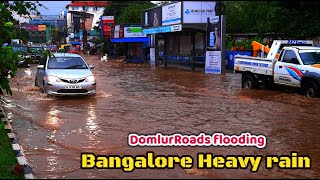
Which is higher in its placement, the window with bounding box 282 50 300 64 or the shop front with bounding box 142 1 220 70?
the shop front with bounding box 142 1 220 70

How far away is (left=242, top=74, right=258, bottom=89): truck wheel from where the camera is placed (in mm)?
16703

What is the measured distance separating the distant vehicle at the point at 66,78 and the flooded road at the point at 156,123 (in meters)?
0.35

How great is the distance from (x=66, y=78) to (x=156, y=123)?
492cm

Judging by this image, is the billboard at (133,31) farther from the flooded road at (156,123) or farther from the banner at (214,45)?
the flooded road at (156,123)

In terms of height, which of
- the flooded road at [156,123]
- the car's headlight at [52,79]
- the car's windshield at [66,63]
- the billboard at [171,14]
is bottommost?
the flooded road at [156,123]

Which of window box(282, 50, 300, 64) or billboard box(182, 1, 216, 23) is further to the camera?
billboard box(182, 1, 216, 23)

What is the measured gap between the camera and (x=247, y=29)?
35125 millimetres

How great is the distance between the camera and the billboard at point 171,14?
1091 inches

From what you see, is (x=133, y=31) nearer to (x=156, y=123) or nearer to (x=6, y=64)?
(x=156, y=123)

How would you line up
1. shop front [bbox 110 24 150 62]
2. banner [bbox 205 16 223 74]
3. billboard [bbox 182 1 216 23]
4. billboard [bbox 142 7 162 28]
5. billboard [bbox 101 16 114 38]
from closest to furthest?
banner [bbox 205 16 223 74] → billboard [bbox 182 1 216 23] → billboard [bbox 142 7 162 28] → shop front [bbox 110 24 150 62] → billboard [bbox 101 16 114 38]

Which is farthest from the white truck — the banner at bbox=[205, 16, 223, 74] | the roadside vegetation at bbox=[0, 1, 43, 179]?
the roadside vegetation at bbox=[0, 1, 43, 179]

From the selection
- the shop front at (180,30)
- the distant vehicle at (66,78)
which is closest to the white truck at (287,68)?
the distant vehicle at (66,78)

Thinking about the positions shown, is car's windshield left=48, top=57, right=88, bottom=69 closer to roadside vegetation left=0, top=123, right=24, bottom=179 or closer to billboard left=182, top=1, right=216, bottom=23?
roadside vegetation left=0, top=123, right=24, bottom=179

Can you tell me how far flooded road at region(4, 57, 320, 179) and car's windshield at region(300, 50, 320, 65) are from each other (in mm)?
1266
